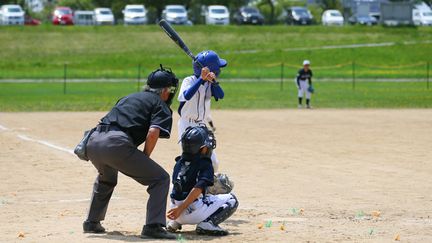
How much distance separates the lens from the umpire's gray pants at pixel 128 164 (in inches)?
388

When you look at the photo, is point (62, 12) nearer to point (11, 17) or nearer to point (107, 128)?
point (11, 17)

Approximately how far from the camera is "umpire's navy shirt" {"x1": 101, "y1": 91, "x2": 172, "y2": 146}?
9867 millimetres

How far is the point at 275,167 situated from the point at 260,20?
212 feet

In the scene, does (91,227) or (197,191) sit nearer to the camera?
(197,191)

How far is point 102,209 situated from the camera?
10.5 m

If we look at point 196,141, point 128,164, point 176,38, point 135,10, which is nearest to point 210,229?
point 196,141

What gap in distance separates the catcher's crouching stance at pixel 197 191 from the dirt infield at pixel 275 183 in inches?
7.8

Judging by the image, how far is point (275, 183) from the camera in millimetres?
14867

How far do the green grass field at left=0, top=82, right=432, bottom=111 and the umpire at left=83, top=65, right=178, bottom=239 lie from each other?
74.1ft

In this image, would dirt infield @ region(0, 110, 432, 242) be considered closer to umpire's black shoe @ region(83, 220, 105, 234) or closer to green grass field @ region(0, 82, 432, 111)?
umpire's black shoe @ region(83, 220, 105, 234)

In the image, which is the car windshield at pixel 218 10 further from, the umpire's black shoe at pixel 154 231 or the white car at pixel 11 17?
the umpire's black shoe at pixel 154 231

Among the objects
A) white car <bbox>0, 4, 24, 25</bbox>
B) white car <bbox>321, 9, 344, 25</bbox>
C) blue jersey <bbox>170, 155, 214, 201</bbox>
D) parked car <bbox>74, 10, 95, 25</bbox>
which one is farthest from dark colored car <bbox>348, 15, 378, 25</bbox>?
blue jersey <bbox>170, 155, 214, 201</bbox>

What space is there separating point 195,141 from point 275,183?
487 centimetres

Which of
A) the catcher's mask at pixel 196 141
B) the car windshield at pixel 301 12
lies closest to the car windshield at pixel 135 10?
the car windshield at pixel 301 12
